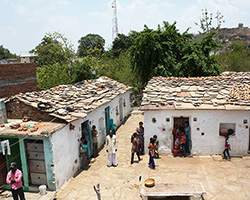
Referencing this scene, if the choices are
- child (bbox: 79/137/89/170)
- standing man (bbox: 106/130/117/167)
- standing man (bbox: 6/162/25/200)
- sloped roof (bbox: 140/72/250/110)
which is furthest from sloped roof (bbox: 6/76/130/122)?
sloped roof (bbox: 140/72/250/110)

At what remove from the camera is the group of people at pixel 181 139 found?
11.5 meters

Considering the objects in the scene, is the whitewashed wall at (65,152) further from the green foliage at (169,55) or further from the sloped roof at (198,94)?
the green foliage at (169,55)

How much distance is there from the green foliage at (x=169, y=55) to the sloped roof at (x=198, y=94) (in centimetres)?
748

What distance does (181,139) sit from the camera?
1148 cm

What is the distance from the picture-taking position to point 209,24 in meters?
36.6

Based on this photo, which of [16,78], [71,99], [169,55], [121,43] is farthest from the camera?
[121,43]

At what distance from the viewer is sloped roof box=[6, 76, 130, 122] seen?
10000 mm

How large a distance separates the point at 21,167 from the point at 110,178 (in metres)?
3.64

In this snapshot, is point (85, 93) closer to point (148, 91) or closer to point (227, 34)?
point (148, 91)

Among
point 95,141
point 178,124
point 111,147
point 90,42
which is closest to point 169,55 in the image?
point 178,124

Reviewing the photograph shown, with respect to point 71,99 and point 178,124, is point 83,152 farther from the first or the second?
point 178,124

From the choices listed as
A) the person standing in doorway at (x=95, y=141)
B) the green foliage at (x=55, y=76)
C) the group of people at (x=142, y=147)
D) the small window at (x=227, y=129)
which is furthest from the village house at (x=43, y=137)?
the green foliage at (x=55, y=76)

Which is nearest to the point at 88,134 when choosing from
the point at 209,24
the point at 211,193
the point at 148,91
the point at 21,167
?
the point at 21,167

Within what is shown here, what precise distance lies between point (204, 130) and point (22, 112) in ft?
28.1
